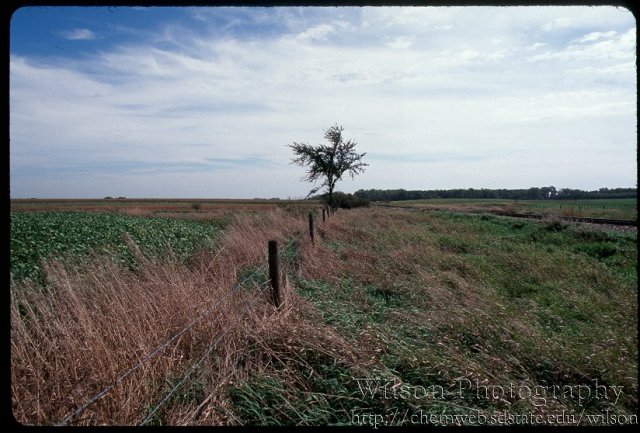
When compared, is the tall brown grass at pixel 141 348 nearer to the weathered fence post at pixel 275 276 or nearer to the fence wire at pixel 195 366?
the fence wire at pixel 195 366

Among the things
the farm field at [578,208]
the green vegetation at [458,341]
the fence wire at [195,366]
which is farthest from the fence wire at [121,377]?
the farm field at [578,208]

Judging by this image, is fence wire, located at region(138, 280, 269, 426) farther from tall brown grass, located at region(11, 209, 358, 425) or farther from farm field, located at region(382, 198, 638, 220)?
farm field, located at region(382, 198, 638, 220)

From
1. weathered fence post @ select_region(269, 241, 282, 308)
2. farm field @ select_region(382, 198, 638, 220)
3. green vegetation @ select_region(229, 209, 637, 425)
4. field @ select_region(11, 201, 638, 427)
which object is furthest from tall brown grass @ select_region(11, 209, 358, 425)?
farm field @ select_region(382, 198, 638, 220)

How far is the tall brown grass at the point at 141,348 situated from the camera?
263cm

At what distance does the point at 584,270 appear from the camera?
820 cm

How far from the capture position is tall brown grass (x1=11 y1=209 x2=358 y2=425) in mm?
2633

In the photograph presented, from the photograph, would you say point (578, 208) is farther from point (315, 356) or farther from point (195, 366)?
point (195, 366)

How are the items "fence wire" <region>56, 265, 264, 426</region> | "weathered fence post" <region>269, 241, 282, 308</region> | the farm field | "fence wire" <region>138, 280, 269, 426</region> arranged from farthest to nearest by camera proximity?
the farm field → "weathered fence post" <region>269, 241, 282, 308</region> → "fence wire" <region>138, 280, 269, 426</region> → "fence wire" <region>56, 265, 264, 426</region>

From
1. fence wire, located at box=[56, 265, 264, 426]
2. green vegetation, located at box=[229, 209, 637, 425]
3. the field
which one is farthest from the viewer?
green vegetation, located at box=[229, 209, 637, 425]

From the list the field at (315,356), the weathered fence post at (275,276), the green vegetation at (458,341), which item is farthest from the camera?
the weathered fence post at (275,276)

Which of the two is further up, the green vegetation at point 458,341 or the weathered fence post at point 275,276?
the weathered fence post at point 275,276

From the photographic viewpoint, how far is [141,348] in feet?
10.7

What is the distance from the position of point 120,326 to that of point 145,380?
2.69 feet

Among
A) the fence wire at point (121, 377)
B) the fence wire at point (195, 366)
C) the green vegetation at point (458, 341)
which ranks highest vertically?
the fence wire at point (121, 377)
